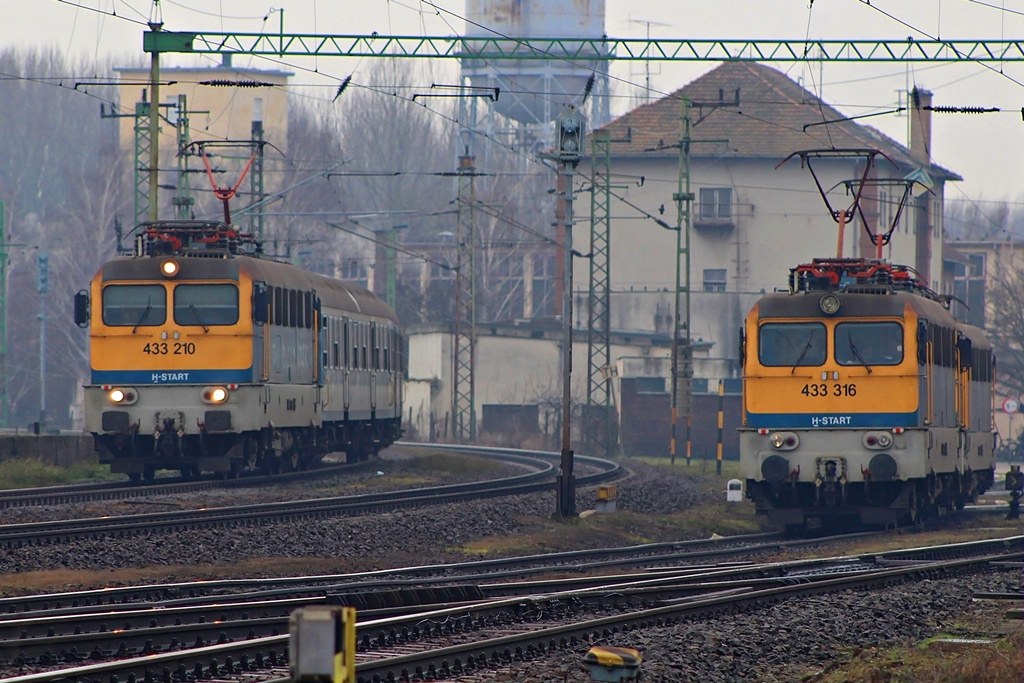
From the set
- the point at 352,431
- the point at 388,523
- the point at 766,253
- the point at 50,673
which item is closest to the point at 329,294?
the point at 352,431

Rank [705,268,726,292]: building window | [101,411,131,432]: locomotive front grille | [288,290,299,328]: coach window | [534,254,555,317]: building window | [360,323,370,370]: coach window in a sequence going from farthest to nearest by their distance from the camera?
[534,254,555,317]: building window < [705,268,726,292]: building window < [360,323,370,370]: coach window < [288,290,299,328]: coach window < [101,411,131,432]: locomotive front grille

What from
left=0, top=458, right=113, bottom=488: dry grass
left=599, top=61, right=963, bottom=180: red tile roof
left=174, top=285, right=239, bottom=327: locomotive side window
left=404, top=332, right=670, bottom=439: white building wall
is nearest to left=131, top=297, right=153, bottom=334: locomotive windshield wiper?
left=174, top=285, right=239, bottom=327: locomotive side window

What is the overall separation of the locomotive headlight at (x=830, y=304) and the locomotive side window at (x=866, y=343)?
222 mm

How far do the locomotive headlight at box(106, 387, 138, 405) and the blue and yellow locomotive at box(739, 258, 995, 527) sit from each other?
905 cm

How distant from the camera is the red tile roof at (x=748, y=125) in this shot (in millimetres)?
66375

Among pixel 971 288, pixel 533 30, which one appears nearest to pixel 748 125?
pixel 533 30

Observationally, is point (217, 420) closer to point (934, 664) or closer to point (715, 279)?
point (934, 664)

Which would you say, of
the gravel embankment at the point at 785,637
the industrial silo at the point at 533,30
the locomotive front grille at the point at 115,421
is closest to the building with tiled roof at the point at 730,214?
the industrial silo at the point at 533,30

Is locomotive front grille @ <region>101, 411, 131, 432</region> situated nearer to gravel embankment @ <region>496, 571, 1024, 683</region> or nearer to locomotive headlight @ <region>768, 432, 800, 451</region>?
locomotive headlight @ <region>768, 432, 800, 451</region>

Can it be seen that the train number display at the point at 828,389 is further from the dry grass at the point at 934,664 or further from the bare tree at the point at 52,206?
the bare tree at the point at 52,206

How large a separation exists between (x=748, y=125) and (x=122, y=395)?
4681 centimetres

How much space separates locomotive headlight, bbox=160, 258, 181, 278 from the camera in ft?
78.3

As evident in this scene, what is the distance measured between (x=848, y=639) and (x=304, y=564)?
6334mm

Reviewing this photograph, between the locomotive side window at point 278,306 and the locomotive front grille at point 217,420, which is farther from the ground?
the locomotive side window at point 278,306
